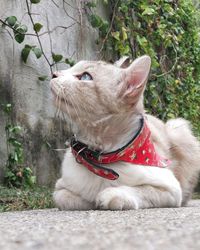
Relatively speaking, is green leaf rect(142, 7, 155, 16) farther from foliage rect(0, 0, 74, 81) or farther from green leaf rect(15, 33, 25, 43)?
green leaf rect(15, 33, 25, 43)

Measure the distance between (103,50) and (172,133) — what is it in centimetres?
167

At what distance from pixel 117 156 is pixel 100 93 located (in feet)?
1.21

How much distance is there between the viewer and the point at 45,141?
4.49m

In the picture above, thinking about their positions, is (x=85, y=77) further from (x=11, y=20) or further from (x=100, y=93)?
(x=11, y=20)

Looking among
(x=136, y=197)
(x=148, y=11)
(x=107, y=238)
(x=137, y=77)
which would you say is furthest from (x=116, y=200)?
(x=148, y=11)

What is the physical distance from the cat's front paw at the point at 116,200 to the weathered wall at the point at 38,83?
1.59 metres

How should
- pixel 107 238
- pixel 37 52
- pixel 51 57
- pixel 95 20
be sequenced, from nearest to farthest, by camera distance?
pixel 107 238 → pixel 37 52 → pixel 51 57 → pixel 95 20

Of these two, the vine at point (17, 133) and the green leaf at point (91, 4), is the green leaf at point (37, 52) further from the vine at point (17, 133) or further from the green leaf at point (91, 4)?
the green leaf at point (91, 4)

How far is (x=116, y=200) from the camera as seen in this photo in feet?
8.43

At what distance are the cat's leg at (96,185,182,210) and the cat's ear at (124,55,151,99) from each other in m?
0.53

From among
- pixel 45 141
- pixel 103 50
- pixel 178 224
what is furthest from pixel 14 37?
pixel 178 224

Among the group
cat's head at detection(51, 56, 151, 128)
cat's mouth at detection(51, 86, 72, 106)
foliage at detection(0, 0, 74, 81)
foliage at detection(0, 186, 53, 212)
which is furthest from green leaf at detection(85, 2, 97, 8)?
cat's mouth at detection(51, 86, 72, 106)

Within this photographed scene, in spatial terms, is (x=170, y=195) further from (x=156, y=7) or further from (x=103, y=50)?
(x=156, y=7)

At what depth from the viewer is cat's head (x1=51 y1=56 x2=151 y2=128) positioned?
9.40 ft
